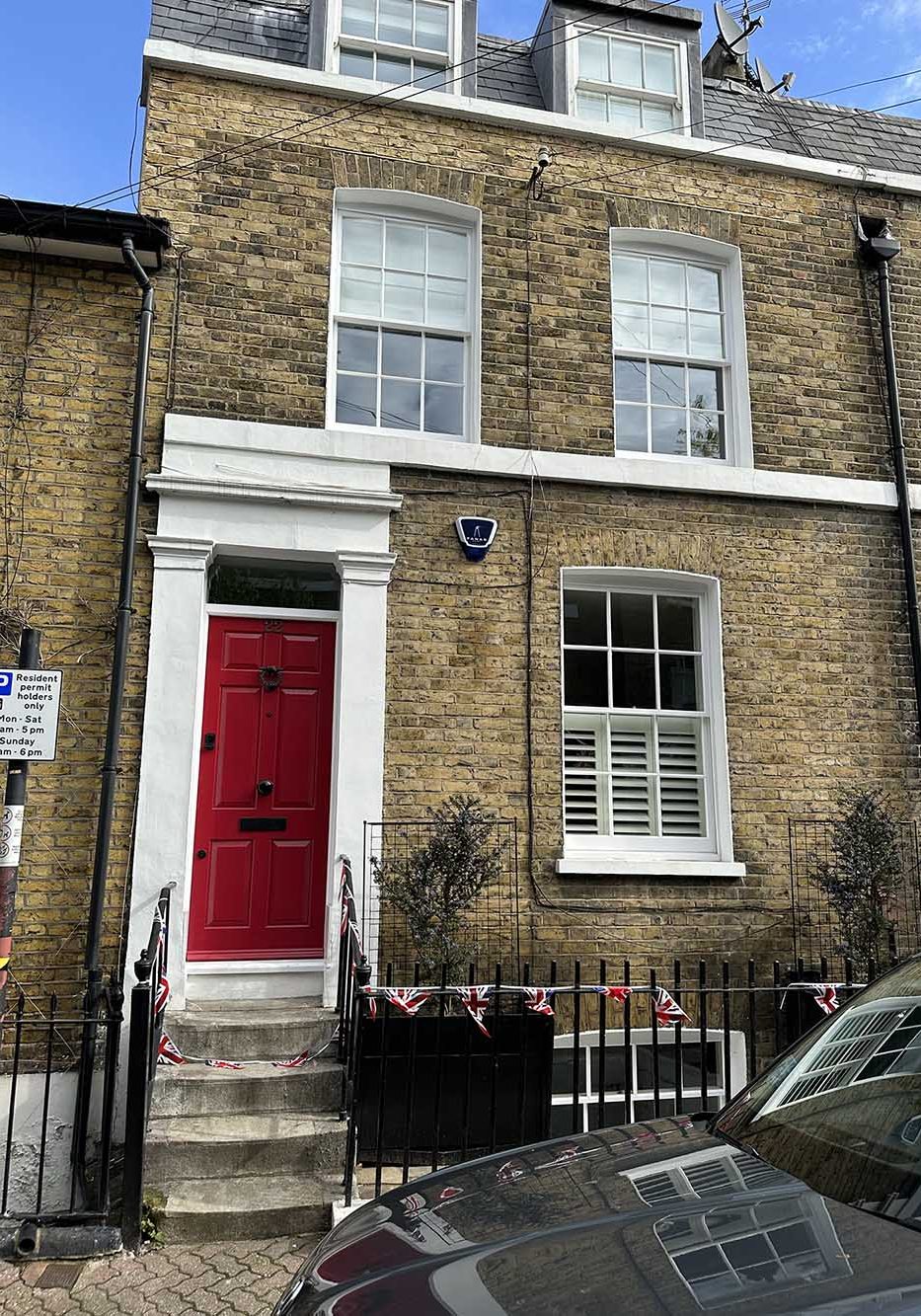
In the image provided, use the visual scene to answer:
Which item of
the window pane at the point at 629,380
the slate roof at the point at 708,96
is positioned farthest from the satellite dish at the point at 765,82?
the window pane at the point at 629,380

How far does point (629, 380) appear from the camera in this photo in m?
7.84

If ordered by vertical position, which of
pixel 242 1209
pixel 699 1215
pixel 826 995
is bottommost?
pixel 242 1209

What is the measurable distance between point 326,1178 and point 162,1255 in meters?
0.89

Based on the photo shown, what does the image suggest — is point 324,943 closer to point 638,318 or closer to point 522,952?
point 522,952

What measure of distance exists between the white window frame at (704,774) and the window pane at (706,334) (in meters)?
2.24

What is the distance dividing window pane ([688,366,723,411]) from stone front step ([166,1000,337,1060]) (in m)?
5.87

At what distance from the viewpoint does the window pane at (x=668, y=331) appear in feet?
26.0

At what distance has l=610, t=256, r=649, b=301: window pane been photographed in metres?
7.93

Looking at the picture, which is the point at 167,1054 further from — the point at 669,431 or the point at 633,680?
the point at 669,431

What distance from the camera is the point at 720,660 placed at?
285 inches

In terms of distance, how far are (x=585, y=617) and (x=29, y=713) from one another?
4.21 meters

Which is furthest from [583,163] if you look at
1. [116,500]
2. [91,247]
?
[116,500]

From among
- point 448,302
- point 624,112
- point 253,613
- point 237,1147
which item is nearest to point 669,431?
point 448,302

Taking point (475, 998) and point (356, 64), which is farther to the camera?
point (356, 64)
